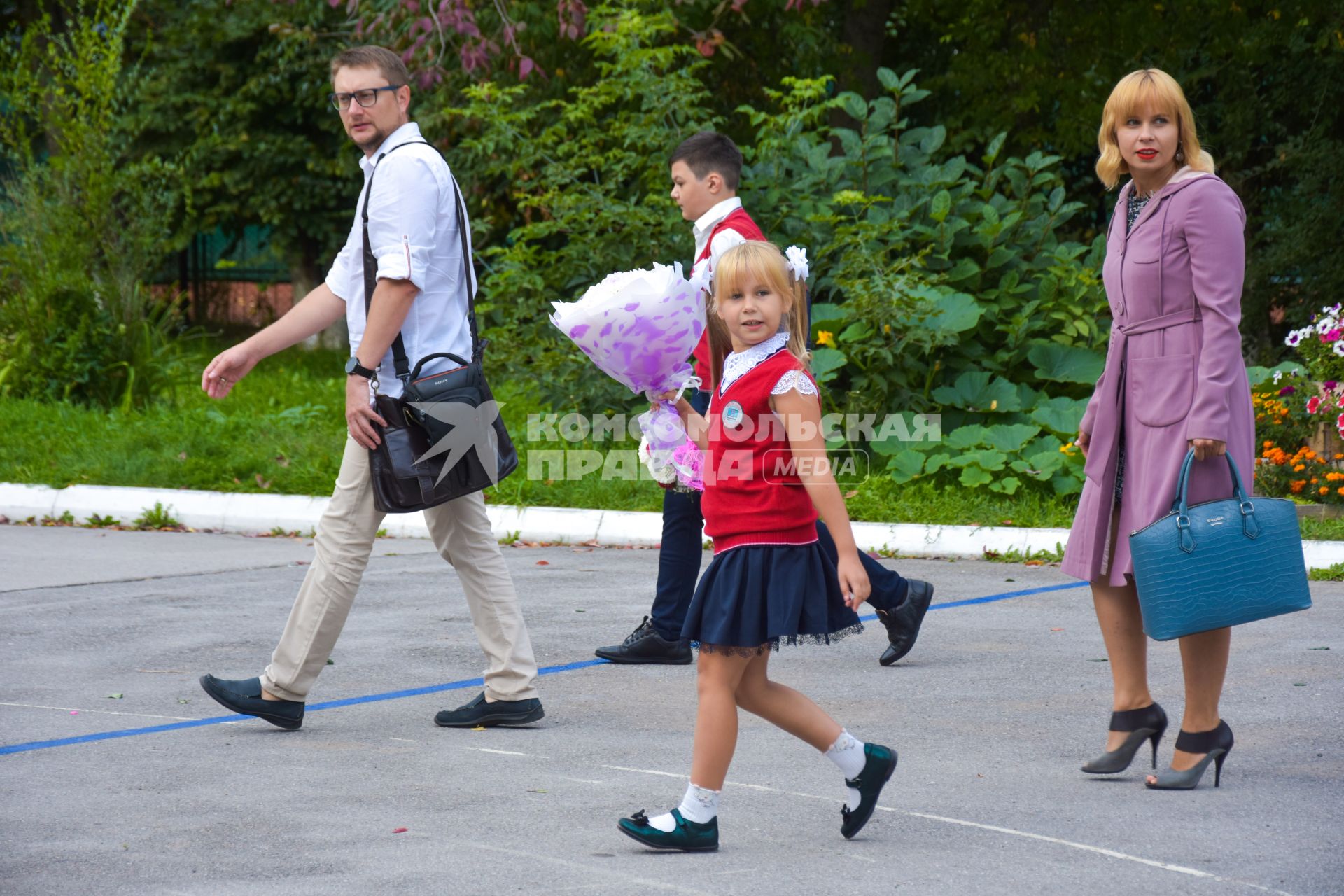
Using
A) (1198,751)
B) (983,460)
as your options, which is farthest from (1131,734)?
(983,460)

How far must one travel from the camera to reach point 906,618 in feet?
19.5

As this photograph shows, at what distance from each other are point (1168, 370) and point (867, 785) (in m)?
1.39

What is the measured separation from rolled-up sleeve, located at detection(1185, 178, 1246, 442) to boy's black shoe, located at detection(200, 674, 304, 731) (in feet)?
9.30

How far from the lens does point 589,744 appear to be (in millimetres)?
4859

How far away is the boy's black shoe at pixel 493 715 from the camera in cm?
507

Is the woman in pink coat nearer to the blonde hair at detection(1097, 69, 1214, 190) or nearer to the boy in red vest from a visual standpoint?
the blonde hair at detection(1097, 69, 1214, 190)

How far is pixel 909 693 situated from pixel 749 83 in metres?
11.6

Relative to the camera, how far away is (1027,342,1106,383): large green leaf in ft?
33.7

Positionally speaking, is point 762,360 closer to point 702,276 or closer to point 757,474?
point 757,474

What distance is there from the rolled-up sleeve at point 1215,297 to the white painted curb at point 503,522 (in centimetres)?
420

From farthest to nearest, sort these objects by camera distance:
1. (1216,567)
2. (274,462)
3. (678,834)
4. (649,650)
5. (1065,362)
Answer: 1. (274,462)
2. (1065,362)
3. (649,650)
4. (1216,567)
5. (678,834)

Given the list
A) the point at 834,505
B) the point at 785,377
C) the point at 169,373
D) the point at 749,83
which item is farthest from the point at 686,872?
the point at 749,83

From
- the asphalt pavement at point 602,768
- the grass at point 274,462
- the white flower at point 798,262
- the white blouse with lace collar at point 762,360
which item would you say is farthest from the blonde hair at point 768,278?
the grass at point 274,462

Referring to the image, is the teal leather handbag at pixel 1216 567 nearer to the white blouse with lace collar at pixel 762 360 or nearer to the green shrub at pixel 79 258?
the white blouse with lace collar at pixel 762 360
